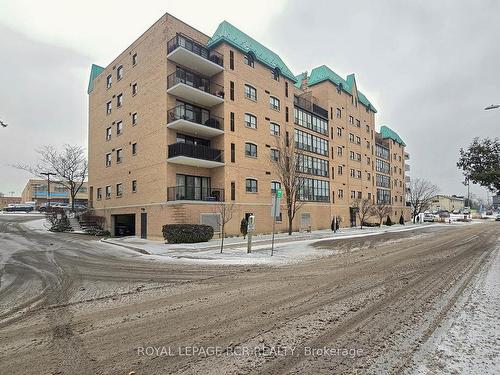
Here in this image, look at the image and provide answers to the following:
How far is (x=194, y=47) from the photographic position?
26.6 metres

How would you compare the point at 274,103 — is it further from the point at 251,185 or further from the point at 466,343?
the point at 466,343

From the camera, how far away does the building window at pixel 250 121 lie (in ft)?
96.6

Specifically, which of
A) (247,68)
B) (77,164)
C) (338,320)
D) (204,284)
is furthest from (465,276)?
(77,164)

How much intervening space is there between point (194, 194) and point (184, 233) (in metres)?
5.99

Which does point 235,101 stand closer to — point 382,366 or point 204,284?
point 204,284

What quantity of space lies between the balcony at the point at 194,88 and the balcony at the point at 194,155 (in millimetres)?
4458

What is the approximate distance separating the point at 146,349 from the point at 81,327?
65.6 inches

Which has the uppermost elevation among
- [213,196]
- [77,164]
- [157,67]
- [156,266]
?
[157,67]

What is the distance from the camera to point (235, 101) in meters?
28.3

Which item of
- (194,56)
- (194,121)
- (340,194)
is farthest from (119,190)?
(340,194)

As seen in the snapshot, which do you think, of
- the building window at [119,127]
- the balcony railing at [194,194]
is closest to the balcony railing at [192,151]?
the balcony railing at [194,194]

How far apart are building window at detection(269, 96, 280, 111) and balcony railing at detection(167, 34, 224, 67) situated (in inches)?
277

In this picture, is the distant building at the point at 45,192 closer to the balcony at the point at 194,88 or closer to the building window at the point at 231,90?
the balcony at the point at 194,88

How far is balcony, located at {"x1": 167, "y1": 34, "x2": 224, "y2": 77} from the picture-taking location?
81.8ft
